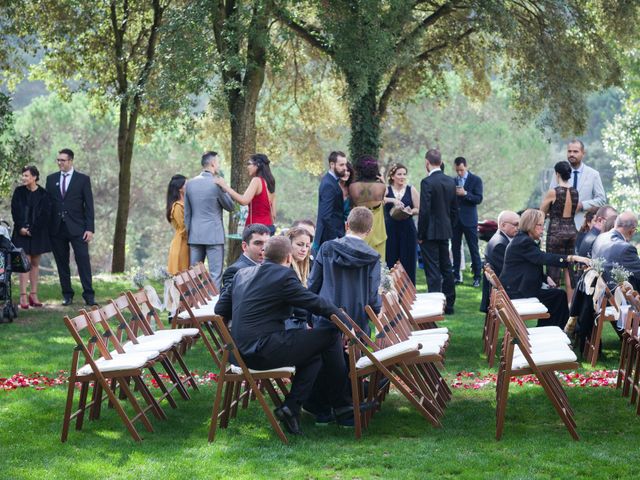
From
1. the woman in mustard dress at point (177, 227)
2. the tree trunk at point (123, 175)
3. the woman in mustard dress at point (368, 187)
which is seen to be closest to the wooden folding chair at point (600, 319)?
the woman in mustard dress at point (368, 187)

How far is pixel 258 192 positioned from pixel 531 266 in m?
3.40

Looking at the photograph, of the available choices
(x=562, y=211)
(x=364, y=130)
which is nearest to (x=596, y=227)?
(x=562, y=211)

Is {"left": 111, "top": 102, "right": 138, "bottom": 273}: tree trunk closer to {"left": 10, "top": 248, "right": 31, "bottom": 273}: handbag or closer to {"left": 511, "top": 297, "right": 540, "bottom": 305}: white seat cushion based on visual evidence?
{"left": 10, "top": 248, "right": 31, "bottom": 273}: handbag

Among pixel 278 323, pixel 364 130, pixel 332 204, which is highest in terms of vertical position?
pixel 364 130

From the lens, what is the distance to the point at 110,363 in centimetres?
782

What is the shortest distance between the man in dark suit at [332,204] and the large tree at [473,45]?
497 cm

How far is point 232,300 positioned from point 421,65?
613 inches

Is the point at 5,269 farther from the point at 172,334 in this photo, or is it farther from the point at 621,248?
the point at 621,248

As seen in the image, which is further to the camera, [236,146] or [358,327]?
[236,146]

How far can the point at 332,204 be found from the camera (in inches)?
499

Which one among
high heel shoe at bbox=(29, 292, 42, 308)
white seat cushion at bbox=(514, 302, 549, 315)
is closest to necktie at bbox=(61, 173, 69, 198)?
high heel shoe at bbox=(29, 292, 42, 308)

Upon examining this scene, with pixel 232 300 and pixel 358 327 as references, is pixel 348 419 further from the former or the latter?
pixel 232 300

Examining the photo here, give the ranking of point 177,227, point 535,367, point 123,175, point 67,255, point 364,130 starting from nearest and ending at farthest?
point 535,367 → point 177,227 → point 67,255 → point 123,175 → point 364,130

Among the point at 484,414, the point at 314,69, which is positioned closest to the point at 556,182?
the point at 484,414
